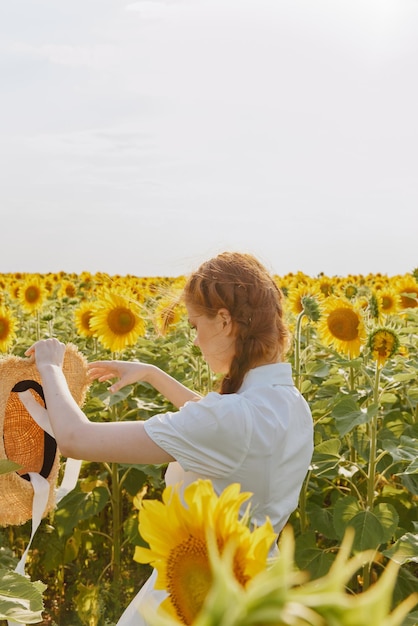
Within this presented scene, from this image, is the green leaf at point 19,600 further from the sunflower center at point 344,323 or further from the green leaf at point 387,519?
the sunflower center at point 344,323

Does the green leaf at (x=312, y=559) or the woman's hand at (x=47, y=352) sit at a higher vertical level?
the woman's hand at (x=47, y=352)

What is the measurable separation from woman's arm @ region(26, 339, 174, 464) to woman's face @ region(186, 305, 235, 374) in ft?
1.09

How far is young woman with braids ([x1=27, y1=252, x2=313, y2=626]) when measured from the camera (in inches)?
65.4

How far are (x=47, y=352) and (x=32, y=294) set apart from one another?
4.88 metres

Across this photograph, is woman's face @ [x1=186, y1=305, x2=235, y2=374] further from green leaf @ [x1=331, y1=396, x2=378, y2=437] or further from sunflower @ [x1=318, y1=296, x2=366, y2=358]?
sunflower @ [x1=318, y1=296, x2=366, y2=358]

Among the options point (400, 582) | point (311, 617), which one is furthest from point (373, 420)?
point (311, 617)

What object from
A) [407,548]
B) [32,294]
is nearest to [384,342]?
[407,548]

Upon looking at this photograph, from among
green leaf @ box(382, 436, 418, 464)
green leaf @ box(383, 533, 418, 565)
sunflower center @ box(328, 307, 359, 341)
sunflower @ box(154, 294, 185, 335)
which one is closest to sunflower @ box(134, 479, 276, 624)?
sunflower @ box(154, 294, 185, 335)

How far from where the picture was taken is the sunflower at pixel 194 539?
640 millimetres

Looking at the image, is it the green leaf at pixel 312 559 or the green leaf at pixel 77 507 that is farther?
the green leaf at pixel 77 507

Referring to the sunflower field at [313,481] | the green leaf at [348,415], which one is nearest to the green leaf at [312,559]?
the sunflower field at [313,481]

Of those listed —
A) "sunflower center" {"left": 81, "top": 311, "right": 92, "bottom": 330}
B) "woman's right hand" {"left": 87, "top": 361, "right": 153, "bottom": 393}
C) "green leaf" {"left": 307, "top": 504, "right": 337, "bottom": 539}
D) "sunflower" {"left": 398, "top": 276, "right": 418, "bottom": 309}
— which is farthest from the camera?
"sunflower" {"left": 398, "top": 276, "right": 418, "bottom": 309}

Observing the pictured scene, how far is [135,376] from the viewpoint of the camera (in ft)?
7.58

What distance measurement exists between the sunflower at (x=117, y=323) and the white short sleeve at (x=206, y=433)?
7.85ft
